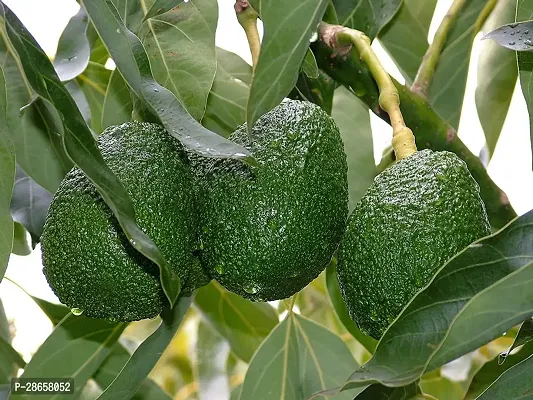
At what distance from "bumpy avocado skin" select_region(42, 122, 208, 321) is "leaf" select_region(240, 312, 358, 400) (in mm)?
280

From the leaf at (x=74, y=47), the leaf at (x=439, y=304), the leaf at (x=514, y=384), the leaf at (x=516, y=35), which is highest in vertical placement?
the leaf at (x=74, y=47)

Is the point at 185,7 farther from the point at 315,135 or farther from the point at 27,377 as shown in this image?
the point at 27,377

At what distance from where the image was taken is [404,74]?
42.2 inches

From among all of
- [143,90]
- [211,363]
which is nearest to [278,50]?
[143,90]

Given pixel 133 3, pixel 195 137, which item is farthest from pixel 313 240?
pixel 133 3

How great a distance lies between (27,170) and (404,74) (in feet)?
1.75

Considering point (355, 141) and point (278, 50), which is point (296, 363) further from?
point (278, 50)

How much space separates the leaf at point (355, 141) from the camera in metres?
0.91

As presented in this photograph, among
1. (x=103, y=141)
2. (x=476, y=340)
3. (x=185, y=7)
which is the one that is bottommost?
(x=476, y=340)

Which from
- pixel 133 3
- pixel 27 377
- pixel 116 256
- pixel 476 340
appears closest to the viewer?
pixel 476 340

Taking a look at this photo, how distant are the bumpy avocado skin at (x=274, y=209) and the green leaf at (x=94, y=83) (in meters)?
0.50

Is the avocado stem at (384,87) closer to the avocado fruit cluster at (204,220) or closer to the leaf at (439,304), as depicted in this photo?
the avocado fruit cluster at (204,220)

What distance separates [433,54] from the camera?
0.86 metres

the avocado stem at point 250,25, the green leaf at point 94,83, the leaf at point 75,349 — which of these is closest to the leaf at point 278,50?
the avocado stem at point 250,25
